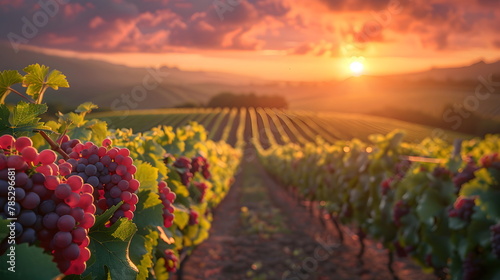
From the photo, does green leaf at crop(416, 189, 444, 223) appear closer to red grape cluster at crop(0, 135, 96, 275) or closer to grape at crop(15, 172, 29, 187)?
red grape cluster at crop(0, 135, 96, 275)

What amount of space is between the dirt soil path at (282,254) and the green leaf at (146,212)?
6.01 m

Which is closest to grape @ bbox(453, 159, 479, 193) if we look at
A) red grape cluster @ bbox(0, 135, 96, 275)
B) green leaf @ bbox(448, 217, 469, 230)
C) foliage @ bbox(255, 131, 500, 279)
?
foliage @ bbox(255, 131, 500, 279)

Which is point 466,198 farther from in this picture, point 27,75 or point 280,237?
point 280,237

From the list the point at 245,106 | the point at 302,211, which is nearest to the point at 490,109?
the point at 245,106

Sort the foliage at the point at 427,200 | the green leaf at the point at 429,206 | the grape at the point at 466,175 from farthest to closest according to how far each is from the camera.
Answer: the green leaf at the point at 429,206 < the grape at the point at 466,175 < the foliage at the point at 427,200

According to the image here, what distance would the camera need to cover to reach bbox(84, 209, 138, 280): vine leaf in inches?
56.5

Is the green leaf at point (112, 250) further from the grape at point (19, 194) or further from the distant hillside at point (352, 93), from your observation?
the distant hillside at point (352, 93)

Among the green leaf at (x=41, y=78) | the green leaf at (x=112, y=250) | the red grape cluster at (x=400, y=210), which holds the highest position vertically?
the red grape cluster at (x=400, y=210)

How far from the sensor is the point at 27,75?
1832 mm

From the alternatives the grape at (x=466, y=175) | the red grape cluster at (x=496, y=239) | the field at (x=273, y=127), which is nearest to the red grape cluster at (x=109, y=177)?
the red grape cluster at (x=496, y=239)

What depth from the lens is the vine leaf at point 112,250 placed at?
1436 mm

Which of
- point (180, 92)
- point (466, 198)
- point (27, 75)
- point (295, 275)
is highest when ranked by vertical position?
point (180, 92)

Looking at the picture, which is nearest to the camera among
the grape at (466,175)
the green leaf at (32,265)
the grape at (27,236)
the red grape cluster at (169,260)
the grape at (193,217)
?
the green leaf at (32,265)

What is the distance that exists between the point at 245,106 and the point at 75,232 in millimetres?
116818
